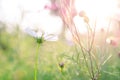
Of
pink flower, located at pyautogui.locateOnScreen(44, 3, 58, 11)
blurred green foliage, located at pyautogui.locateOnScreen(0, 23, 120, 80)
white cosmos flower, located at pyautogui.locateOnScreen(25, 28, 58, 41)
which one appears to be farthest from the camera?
pink flower, located at pyautogui.locateOnScreen(44, 3, 58, 11)

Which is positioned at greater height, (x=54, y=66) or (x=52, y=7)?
(x=52, y=7)

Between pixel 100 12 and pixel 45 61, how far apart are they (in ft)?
5.09

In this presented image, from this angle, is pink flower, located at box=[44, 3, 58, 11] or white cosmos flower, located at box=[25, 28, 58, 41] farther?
pink flower, located at box=[44, 3, 58, 11]

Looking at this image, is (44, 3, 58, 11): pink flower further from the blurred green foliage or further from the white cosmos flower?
the white cosmos flower

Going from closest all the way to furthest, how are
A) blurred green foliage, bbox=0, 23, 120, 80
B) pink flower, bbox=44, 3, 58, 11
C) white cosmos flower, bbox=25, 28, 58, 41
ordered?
white cosmos flower, bbox=25, 28, 58, 41 < blurred green foliage, bbox=0, 23, 120, 80 < pink flower, bbox=44, 3, 58, 11

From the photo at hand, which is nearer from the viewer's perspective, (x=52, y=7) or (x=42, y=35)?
(x=42, y=35)

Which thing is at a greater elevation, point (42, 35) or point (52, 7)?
point (42, 35)

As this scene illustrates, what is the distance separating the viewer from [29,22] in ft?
17.0

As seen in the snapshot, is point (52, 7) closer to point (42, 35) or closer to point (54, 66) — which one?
point (54, 66)

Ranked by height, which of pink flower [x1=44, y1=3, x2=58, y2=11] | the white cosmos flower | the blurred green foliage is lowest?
the blurred green foliage

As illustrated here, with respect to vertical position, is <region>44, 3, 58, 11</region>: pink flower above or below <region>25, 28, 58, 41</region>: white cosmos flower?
below

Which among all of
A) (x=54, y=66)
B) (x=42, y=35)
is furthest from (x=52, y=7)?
(x=42, y=35)

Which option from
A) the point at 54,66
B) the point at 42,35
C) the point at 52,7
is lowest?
the point at 54,66

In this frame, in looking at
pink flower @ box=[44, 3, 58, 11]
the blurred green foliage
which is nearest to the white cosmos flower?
the blurred green foliage
